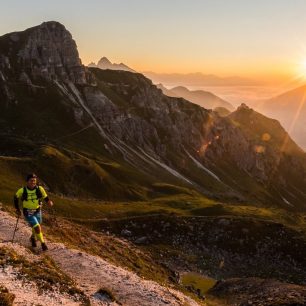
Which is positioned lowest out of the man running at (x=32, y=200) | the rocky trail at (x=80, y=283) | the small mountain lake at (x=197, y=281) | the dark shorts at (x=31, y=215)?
the small mountain lake at (x=197, y=281)

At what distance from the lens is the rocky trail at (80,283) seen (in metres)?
23.2

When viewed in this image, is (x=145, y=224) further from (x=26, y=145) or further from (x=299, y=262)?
(x=26, y=145)

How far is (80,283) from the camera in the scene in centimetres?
2708

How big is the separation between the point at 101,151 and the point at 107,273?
561ft

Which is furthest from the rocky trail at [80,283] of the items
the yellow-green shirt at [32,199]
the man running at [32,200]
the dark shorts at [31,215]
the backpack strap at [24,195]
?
the backpack strap at [24,195]

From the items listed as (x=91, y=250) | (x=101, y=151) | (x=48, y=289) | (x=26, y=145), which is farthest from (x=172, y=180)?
(x=48, y=289)

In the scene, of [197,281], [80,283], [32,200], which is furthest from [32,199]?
[197,281]

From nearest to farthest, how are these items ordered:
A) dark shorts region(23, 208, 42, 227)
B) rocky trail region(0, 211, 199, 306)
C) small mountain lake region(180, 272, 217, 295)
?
→ 1. rocky trail region(0, 211, 199, 306)
2. dark shorts region(23, 208, 42, 227)
3. small mountain lake region(180, 272, 217, 295)

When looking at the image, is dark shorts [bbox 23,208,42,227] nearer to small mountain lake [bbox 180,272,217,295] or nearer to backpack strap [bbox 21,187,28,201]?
backpack strap [bbox 21,187,28,201]

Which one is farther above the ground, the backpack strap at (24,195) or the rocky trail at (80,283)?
the backpack strap at (24,195)

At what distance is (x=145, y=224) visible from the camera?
8731 cm

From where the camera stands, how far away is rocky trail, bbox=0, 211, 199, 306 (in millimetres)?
23250

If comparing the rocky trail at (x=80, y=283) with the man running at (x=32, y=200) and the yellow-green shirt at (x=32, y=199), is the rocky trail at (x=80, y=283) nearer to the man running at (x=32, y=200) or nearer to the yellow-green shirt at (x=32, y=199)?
the man running at (x=32, y=200)

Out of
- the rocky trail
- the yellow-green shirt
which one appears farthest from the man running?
the rocky trail
